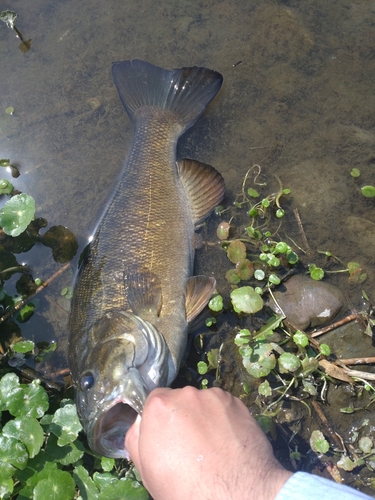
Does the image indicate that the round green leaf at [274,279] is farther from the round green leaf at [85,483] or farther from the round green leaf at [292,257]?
the round green leaf at [85,483]

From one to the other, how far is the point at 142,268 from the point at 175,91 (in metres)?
1.80

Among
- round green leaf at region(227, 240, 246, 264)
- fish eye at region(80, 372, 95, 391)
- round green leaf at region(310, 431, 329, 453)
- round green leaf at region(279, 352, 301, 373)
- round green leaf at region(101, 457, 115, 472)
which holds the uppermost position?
fish eye at region(80, 372, 95, 391)

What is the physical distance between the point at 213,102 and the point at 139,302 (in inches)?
90.5

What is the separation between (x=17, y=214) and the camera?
367 centimetres

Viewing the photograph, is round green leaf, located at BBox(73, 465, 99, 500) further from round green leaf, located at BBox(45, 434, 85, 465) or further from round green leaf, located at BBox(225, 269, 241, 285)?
round green leaf, located at BBox(225, 269, 241, 285)

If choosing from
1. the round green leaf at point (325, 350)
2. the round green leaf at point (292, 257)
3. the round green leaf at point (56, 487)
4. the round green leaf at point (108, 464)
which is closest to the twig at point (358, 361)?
the round green leaf at point (325, 350)

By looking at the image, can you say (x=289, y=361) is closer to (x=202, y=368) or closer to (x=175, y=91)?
(x=202, y=368)

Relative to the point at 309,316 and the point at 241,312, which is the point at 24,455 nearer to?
the point at 241,312

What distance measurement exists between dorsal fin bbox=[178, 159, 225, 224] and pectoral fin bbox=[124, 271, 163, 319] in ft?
2.72

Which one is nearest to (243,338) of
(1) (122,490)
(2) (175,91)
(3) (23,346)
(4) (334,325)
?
(4) (334,325)

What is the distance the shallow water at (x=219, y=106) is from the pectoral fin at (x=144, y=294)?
0.71 m

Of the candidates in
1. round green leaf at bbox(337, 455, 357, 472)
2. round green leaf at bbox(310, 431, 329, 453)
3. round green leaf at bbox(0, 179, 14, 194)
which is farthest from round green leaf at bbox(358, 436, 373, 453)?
round green leaf at bbox(0, 179, 14, 194)

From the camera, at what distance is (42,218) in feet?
13.8

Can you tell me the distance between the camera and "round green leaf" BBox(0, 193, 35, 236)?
3.64 meters
